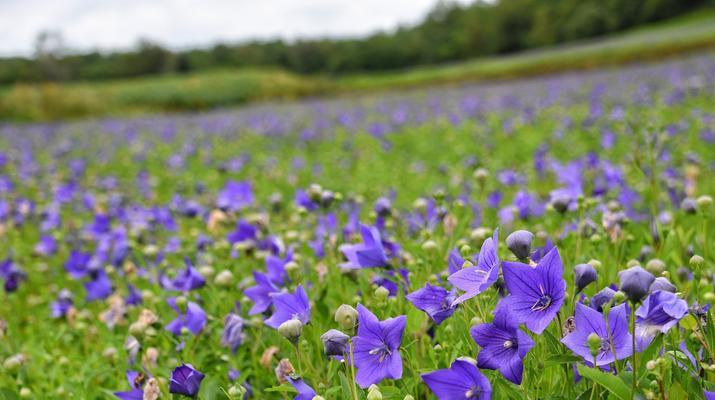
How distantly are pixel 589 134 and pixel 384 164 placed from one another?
7.14 ft

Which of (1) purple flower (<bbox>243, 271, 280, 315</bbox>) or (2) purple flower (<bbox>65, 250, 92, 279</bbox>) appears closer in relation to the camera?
(1) purple flower (<bbox>243, 271, 280, 315</bbox>)

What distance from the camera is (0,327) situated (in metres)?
2.35

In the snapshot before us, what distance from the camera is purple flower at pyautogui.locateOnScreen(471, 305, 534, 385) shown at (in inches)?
44.5

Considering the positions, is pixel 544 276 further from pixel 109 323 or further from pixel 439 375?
pixel 109 323

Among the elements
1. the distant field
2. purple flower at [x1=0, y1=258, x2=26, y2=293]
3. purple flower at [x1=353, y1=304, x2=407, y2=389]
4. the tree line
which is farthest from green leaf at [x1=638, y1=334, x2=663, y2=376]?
the tree line

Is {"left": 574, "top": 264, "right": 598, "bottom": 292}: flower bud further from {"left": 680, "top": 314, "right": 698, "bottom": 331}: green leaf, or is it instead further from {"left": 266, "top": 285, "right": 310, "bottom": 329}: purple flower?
{"left": 266, "top": 285, "right": 310, "bottom": 329}: purple flower

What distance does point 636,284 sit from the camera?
3.26 ft

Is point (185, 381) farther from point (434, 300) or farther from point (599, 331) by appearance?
point (599, 331)

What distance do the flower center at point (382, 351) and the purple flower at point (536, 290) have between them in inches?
11.0

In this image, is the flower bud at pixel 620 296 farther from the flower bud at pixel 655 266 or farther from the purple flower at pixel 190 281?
the purple flower at pixel 190 281

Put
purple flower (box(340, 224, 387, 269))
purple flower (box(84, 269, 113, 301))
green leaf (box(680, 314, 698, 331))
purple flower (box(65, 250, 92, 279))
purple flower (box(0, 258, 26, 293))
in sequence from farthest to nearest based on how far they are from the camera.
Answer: purple flower (box(65, 250, 92, 279)), purple flower (box(0, 258, 26, 293)), purple flower (box(84, 269, 113, 301)), purple flower (box(340, 224, 387, 269)), green leaf (box(680, 314, 698, 331))

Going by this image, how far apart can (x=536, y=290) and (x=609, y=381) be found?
195 mm

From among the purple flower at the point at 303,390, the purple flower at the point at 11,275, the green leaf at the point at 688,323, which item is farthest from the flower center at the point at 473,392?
the purple flower at the point at 11,275

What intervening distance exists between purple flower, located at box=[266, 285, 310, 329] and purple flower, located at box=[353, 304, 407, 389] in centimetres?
24
